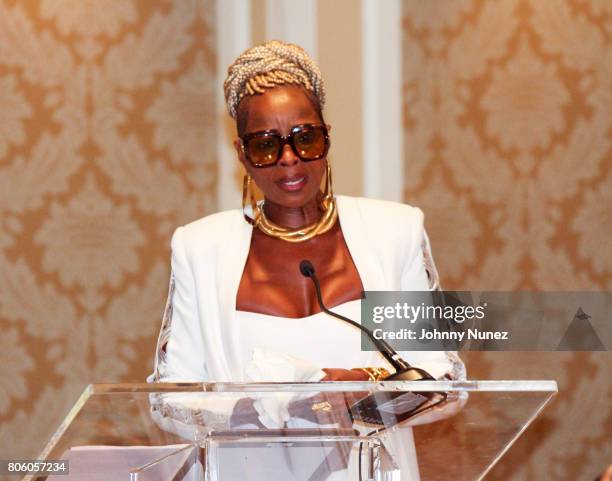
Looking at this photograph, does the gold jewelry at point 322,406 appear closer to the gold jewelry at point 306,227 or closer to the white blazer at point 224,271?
the white blazer at point 224,271

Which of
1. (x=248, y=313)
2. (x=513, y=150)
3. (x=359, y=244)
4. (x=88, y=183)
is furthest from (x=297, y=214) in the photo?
(x=513, y=150)

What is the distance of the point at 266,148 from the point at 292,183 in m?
0.10

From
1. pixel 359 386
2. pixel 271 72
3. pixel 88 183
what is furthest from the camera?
pixel 88 183

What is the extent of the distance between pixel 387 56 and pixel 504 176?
2.11 feet

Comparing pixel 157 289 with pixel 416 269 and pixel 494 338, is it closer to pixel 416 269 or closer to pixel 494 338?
pixel 494 338

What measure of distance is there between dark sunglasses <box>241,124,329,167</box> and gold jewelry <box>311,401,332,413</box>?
3.59ft

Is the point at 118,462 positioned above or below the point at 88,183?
below

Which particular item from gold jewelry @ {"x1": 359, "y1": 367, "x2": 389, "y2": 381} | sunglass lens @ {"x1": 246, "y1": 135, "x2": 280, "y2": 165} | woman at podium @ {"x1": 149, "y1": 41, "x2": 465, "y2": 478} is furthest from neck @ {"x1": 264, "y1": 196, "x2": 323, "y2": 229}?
gold jewelry @ {"x1": 359, "y1": 367, "x2": 389, "y2": 381}

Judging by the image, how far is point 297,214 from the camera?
2.77 m

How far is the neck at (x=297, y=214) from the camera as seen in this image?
276 cm

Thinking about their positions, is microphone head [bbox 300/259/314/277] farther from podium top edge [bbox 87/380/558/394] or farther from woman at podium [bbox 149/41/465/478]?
podium top edge [bbox 87/380/558/394]

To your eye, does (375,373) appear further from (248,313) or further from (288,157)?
(288,157)

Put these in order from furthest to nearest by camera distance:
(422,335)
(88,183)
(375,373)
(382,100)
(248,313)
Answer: (382,100), (88,183), (248,313), (422,335), (375,373)

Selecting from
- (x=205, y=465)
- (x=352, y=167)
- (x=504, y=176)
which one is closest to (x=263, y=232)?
(x=205, y=465)
